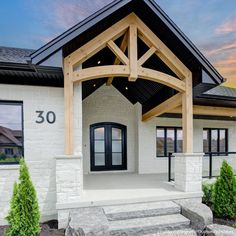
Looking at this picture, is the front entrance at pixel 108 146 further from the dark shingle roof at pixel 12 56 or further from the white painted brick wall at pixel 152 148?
the dark shingle roof at pixel 12 56

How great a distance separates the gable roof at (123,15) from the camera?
4391mm

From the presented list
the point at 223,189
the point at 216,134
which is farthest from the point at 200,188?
the point at 216,134

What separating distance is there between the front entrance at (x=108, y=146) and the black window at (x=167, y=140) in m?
1.58

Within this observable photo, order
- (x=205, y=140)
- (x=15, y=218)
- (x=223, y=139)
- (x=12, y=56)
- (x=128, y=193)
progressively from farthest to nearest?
(x=223, y=139) → (x=205, y=140) → (x=12, y=56) → (x=128, y=193) → (x=15, y=218)

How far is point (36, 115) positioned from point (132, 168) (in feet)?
18.4

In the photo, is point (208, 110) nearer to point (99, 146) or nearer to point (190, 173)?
point (190, 173)

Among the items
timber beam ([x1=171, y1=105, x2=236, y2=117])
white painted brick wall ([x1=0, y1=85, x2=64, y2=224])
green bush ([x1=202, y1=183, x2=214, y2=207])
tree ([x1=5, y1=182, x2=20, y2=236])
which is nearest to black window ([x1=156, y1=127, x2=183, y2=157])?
timber beam ([x1=171, y1=105, x2=236, y2=117])

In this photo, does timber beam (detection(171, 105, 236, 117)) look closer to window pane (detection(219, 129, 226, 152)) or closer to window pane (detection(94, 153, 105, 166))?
window pane (detection(219, 129, 226, 152))

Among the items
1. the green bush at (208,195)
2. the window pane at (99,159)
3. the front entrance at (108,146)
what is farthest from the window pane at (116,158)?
the green bush at (208,195)

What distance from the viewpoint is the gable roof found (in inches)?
173

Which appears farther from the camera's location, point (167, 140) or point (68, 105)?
point (167, 140)

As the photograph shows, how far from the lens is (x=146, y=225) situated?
169 inches

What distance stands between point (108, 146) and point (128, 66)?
5082mm

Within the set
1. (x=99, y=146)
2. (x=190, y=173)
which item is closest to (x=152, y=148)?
(x=99, y=146)
